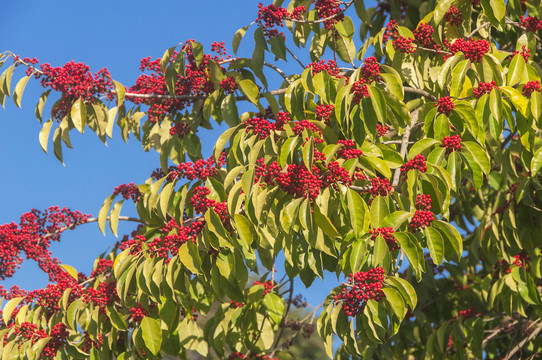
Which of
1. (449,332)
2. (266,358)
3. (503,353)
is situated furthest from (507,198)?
(266,358)

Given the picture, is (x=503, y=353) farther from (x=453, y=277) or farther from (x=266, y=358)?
(x=266, y=358)

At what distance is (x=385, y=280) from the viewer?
282cm

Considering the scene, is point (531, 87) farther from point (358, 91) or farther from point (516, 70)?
point (358, 91)

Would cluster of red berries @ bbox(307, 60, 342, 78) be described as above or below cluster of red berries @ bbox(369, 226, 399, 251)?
above

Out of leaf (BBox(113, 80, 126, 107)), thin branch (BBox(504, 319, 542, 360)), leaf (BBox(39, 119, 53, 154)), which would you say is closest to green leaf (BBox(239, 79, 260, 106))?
leaf (BBox(113, 80, 126, 107))

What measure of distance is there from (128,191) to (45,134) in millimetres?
581

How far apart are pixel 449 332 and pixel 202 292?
2013 mm

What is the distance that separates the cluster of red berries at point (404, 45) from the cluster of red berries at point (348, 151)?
87 centimetres

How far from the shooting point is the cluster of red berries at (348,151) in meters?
2.95

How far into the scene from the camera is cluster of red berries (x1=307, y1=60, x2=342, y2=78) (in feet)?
11.1

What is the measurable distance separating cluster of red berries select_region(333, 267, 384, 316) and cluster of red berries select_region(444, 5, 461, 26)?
176 centimetres

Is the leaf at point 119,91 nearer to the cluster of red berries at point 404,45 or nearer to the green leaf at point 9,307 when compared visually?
the green leaf at point 9,307

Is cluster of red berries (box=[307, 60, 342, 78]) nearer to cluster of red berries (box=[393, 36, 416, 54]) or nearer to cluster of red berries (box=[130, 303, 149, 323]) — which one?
cluster of red berries (box=[393, 36, 416, 54])

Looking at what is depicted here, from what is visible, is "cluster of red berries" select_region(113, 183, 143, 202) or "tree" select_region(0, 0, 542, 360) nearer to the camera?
"tree" select_region(0, 0, 542, 360)
